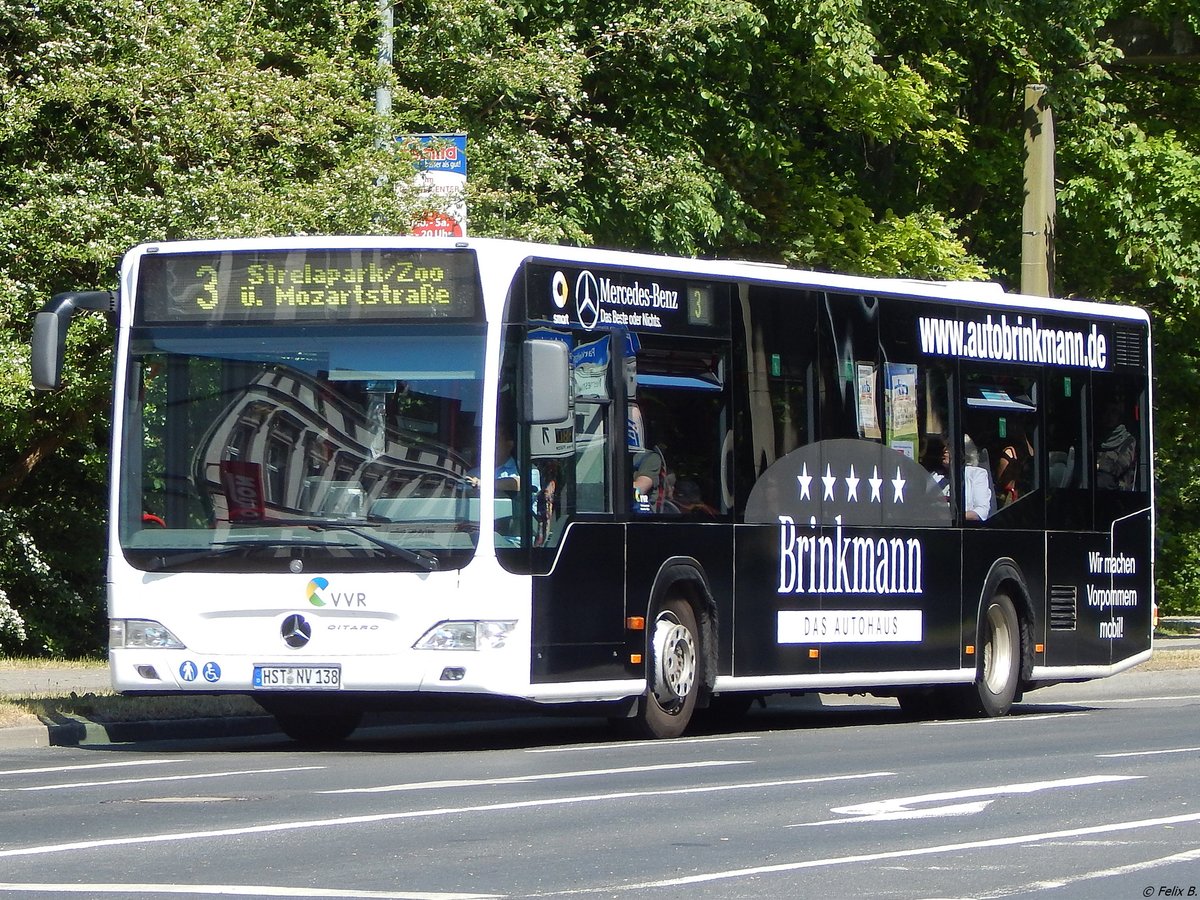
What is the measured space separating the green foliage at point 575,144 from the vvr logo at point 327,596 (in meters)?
7.80

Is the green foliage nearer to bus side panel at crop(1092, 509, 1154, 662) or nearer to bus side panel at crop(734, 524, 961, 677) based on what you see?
bus side panel at crop(734, 524, 961, 677)

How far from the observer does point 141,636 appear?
14.2 meters

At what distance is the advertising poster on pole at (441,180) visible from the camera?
68.7ft

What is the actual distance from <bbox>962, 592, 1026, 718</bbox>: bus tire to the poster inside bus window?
251 inches

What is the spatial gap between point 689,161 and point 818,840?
59.8 ft

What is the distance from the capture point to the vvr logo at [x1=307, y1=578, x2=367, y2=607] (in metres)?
13.8

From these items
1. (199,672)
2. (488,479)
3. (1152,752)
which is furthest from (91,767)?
(1152,752)

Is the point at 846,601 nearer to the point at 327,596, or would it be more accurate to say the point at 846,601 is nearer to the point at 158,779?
the point at 327,596

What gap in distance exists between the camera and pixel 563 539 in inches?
560

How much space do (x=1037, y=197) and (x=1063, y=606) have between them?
20.0 ft

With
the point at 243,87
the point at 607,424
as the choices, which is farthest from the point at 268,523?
the point at 243,87

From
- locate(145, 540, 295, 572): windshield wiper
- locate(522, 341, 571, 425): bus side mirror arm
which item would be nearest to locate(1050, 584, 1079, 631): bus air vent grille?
locate(522, 341, 571, 425): bus side mirror arm

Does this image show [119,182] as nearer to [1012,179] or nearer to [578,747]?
[578,747]

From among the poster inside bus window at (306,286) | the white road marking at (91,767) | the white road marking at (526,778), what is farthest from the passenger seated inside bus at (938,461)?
the white road marking at (91,767)
